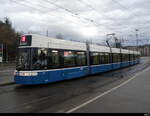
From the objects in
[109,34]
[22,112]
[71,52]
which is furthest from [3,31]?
[22,112]

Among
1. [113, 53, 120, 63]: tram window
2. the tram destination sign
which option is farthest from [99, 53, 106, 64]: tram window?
the tram destination sign

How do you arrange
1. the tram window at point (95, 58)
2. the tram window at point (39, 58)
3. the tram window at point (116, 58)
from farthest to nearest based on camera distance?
1. the tram window at point (116, 58)
2. the tram window at point (95, 58)
3. the tram window at point (39, 58)

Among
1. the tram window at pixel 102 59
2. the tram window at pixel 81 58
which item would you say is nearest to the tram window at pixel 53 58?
the tram window at pixel 81 58

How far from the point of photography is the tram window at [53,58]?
11679 mm

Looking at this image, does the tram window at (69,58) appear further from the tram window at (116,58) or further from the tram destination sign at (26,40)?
the tram window at (116,58)

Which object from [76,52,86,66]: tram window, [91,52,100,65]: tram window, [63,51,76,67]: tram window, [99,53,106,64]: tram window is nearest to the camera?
[63,51,76,67]: tram window

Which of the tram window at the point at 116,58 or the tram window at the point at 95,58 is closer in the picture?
the tram window at the point at 95,58

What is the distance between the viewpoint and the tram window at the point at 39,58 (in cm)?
1076

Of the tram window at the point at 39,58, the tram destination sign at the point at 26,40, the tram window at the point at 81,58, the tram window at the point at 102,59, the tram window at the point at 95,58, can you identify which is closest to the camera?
the tram window at the point at 39,58

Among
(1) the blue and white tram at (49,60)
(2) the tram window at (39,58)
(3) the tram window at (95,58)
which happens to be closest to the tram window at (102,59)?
(3) the tram window at (95,58)

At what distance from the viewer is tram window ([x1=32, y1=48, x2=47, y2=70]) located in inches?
424

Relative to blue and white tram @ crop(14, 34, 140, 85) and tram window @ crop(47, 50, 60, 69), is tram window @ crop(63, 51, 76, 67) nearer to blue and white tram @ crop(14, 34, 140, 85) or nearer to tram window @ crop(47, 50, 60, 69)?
blue and white tram @ crop(14, 34, 140, 85)

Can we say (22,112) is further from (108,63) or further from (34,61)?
(108,63)

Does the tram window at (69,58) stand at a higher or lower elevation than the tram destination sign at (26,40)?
lower
